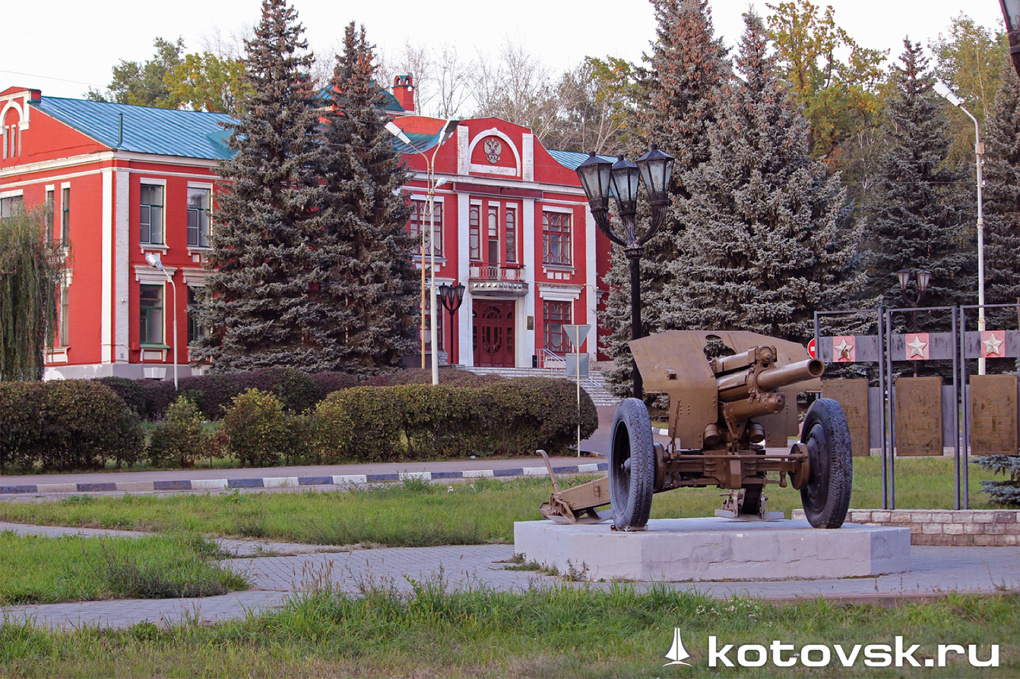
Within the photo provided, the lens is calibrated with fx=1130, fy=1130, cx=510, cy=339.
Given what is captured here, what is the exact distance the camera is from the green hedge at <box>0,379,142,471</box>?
22.4 m

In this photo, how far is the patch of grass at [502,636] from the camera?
6070 millimetres

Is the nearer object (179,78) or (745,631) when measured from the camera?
(745,631)

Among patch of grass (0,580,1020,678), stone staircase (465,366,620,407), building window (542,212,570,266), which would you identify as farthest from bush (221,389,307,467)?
building window (542,212,570,266)

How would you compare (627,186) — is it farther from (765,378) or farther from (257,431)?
(257,431)

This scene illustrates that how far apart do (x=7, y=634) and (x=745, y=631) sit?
441 cm

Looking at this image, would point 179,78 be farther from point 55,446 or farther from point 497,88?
point 55,446

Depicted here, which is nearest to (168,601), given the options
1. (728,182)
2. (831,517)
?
→ (831,517)

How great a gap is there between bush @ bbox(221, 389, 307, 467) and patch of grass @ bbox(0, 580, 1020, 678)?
57.6ft

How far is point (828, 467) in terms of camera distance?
9.36m

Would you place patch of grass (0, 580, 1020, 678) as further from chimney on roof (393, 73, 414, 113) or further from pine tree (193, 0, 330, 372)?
chimney on roof (393, 73, 414, 113)

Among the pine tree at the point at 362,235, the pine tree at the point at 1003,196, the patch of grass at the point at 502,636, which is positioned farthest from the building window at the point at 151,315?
the patch of grass at the point at 502,636

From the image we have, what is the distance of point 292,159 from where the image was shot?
43.1 m

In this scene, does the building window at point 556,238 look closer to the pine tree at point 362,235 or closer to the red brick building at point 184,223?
the red brick building at point 184,223

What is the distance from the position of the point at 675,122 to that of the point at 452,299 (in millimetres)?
11340
